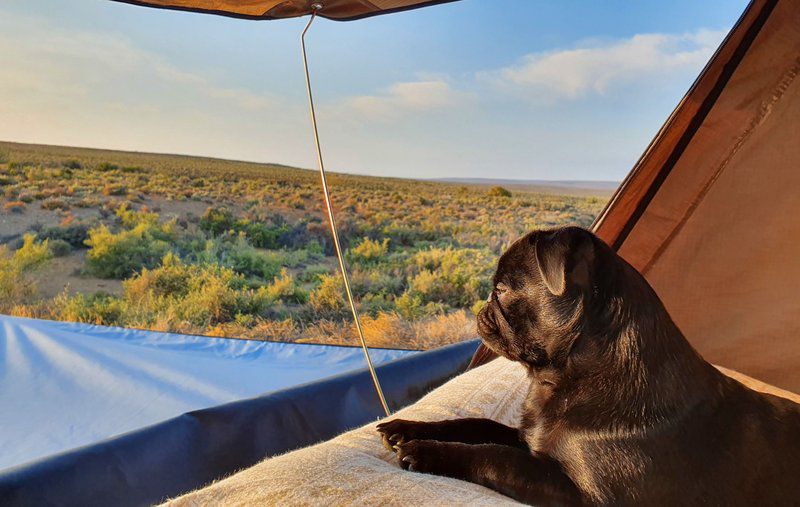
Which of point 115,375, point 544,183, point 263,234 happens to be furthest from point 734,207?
point 544,183

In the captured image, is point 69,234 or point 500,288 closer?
point 500,288

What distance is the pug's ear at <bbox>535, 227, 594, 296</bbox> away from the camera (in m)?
1.38

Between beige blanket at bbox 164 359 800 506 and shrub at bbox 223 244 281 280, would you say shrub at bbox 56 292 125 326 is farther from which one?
beige blanket at bbox 164 359 800 506

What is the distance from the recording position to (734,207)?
2.46 m

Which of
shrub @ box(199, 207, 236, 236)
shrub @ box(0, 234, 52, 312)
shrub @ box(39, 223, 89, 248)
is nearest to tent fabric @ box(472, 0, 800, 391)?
shrub @ box(0, 234, 52, 312)

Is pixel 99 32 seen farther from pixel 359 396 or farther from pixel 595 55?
pixel 359 396

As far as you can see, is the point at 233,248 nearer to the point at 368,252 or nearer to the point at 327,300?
the point at 368,252

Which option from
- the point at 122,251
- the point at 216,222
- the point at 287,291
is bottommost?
the point at 287,291

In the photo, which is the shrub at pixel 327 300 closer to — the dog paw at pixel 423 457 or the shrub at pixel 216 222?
the shrub at pixel 216 222

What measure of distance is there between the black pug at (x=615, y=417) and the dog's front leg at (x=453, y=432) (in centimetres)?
3

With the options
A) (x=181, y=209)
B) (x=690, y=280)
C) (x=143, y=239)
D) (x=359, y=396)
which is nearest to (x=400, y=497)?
(x=359, y=396)

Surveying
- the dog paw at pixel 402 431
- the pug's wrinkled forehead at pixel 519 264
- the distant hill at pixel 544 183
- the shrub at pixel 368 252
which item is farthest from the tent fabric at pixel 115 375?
the distant hill at pixel 544 183

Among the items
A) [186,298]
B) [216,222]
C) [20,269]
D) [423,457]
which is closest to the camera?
[423,457]

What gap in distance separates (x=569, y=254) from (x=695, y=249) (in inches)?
54.7
